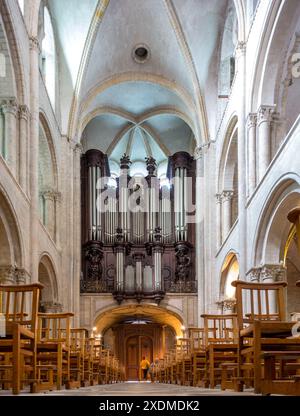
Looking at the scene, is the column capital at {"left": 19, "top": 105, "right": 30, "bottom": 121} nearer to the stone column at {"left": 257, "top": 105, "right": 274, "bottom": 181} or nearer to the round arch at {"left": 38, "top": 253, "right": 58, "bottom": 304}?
the stone column at {"left": 257, "top": 105, "right": 274, "bottom": 181}

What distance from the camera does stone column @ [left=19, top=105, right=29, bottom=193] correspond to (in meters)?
16.5

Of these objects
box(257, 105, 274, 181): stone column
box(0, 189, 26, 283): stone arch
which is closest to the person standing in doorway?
box(0, 189, 26, 283): stone arch

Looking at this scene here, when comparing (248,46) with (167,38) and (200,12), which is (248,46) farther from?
(167,38)

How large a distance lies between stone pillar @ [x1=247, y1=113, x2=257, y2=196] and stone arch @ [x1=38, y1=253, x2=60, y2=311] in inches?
298

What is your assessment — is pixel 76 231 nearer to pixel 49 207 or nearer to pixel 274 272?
pixel 49 207

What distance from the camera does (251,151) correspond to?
56.2 ft

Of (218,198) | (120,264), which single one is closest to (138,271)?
(120,264)

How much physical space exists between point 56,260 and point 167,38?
921 centimetres

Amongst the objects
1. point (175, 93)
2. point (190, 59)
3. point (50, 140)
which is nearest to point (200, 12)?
point (190, 59)

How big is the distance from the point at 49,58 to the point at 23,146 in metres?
7.41

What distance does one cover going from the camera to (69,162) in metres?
25.5

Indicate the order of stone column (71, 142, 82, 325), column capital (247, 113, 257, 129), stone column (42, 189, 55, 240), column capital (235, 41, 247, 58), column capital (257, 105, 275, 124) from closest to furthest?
column capital (257, 105, 275, 124) → column capital (247, 113, 257, 129) → column capital (235, 41, 247, 58) → stone column (42, 189, 55, 240) → stone column (71, 142, 82, 325)

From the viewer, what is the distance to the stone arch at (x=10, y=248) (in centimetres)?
1510

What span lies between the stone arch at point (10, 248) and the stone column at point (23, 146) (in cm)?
138
